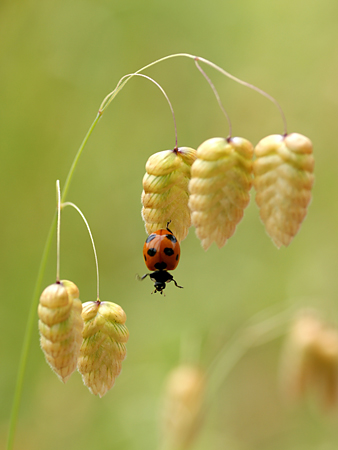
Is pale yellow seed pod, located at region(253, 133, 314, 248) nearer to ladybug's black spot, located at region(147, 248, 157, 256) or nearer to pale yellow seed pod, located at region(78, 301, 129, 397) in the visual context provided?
pale yellow seed pod, located at region(78, 301, 129, 397)

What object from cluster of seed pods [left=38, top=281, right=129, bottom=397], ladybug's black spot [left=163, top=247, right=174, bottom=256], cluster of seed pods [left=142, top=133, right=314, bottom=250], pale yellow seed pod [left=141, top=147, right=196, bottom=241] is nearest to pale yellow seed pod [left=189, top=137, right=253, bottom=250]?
cluster of seed pods [left=142, top=133, right=314, bottom=250]

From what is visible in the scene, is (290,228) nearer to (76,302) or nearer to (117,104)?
(76,302)

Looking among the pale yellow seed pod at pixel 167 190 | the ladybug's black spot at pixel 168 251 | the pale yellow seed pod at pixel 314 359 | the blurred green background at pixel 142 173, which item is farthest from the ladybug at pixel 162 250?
the blurred green background at pixel 142 173

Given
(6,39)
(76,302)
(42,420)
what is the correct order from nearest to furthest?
(76,302), (42,420), (6,39)

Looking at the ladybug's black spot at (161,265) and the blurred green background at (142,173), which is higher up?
the blurred green background at (142,173)

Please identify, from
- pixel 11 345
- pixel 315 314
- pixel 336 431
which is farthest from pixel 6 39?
pixel 336 431

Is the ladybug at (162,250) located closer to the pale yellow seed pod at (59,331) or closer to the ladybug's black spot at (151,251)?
the ladybug's black spot at (151,251)
